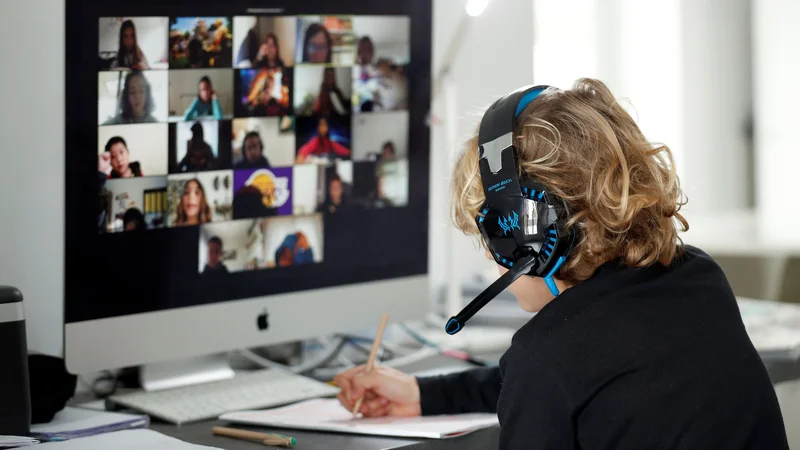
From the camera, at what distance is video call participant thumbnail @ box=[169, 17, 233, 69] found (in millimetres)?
1333

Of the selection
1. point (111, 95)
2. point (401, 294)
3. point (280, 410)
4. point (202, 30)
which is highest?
point (202, 30)

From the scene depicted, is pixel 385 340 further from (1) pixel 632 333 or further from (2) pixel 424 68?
(1) pixel 632 333

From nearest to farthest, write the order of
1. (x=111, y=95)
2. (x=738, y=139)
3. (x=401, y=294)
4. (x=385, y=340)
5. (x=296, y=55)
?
(x=111, y=95)
(x=296, y=55)
(x=401, y=294)
(x=385, y=340)
(x=738, y=139)

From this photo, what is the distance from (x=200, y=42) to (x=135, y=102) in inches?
5.1

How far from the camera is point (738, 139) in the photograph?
3268 millimetres

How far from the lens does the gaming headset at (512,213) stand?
39.2 inches

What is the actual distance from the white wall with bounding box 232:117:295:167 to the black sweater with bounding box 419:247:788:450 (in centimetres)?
59

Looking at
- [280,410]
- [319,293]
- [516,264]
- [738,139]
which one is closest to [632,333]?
[516,264]

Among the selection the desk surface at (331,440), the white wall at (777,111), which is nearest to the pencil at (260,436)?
the desk surface at (331,440)

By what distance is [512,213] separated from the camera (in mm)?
1012

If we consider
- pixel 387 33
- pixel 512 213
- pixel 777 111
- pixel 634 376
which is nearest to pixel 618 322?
pixel 634 376

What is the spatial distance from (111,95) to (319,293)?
45cm

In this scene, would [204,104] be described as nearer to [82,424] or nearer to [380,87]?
[380,87]

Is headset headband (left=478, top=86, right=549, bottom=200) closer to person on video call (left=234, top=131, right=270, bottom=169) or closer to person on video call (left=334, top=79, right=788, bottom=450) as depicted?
person on video call (left=334, top=79, right=788, bottom=450)
